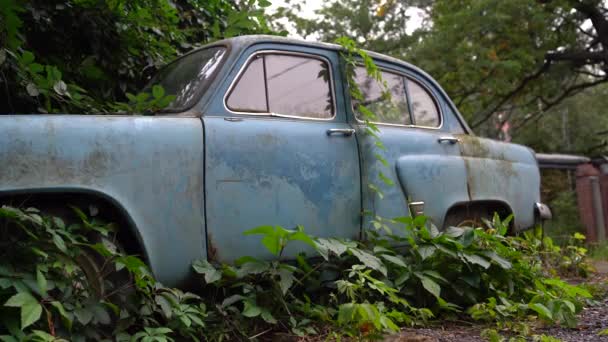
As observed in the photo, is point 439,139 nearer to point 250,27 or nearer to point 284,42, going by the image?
point 284,42

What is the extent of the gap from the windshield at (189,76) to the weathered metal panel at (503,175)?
198 centimetres

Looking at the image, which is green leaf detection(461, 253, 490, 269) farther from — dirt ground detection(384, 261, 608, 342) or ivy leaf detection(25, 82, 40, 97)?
ivy leaf detection(25, 82, 40, 97)

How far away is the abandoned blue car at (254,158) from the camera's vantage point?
280 cm

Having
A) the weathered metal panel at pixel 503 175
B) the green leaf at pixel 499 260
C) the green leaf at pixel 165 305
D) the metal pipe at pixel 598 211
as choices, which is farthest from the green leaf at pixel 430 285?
the metal pipe at pixel 598 211

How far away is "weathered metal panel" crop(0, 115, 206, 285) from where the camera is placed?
8.66 ft

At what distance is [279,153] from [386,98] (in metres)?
1.21

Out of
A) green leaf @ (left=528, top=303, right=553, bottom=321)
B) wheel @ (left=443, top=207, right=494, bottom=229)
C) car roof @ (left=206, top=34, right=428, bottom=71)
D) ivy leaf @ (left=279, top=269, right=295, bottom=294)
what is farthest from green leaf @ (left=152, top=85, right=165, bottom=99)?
green leaf @ (left=528, top=303, right=553, bottom=321)

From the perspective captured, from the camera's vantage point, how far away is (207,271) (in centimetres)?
305

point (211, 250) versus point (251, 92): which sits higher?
point (251, 92)

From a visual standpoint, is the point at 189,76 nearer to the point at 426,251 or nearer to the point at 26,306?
the point at 426,251

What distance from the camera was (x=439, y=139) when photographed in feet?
14.9

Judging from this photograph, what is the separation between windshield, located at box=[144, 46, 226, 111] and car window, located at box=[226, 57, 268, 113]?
161 millimetres

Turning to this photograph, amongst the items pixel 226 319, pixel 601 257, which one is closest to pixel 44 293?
pixel 226 319

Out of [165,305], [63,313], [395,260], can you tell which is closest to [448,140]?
[395,260]
